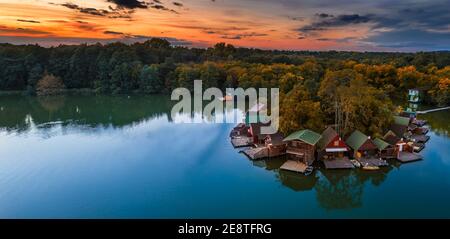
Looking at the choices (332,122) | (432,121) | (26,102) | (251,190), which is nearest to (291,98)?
(332,122)

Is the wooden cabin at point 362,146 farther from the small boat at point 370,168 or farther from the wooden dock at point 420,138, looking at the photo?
the wooden dock at point 420,138

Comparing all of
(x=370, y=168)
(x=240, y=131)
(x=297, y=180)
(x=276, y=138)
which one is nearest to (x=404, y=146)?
(x=370, y=168)

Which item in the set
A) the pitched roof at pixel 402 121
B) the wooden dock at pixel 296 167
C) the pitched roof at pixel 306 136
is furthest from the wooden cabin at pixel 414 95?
the wooden dock at pixel 296 167

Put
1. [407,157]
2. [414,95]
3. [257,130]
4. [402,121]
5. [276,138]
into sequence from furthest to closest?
[414,95] < [402,121] < [257,130] < [276,138] < [407,157]

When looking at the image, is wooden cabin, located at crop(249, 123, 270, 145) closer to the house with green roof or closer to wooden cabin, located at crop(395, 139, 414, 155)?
wooden cabin, located at crop(395, 139, 414, 155)

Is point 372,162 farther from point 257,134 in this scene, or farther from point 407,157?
point 257,134

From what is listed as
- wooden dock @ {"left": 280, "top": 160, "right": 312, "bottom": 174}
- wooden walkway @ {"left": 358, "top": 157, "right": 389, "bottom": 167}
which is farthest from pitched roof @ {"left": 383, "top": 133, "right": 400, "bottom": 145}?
wooden dock @ {"left": 280, "top": 160, "right": 312, "bottom": 174}
